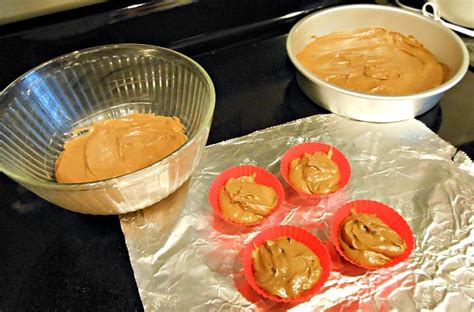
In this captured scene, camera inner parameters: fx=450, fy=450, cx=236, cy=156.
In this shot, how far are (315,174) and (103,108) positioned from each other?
1.65ft

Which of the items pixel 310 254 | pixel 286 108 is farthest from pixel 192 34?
pixel 310 254

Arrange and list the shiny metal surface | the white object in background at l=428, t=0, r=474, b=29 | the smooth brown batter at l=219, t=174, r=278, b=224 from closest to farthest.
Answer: the smooth brown batter at l=219, t=174, r=278, b=224 < the shiny metal surface < the white object in background at l=428, t=0, r=474, b=29

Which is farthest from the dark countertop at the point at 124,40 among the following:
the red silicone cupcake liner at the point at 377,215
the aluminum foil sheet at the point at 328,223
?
the red silicone cupcake liner at the point at 377,215

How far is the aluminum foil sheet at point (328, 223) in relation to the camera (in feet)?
2.49

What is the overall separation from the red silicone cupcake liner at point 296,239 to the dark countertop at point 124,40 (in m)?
0.20

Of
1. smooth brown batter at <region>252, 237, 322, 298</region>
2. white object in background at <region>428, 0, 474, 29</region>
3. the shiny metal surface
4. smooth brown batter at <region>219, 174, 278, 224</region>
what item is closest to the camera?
smooth brown batter at <region>252, 237, 322, 298</region>

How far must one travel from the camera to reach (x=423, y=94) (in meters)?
0.98

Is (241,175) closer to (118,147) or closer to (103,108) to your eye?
(118,147)

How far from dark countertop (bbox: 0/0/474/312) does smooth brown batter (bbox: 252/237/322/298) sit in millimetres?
221

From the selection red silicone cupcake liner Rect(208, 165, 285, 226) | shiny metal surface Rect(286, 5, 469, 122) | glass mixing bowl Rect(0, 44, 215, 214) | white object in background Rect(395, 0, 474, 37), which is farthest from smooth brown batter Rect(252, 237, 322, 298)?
white object in background Rect(395, 0, 474, 37)

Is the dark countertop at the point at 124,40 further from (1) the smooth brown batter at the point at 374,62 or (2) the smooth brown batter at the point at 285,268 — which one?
(2) the smooth brown batter at the point at 285,268

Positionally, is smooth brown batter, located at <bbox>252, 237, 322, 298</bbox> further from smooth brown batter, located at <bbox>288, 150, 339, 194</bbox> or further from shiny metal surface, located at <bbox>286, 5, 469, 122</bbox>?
shiny metal surface, located at <bbox>286, 5, 469, 122</bbox>

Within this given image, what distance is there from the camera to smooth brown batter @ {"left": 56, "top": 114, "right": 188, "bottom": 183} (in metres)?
0.84

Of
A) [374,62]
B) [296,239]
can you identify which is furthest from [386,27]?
[296,239]
